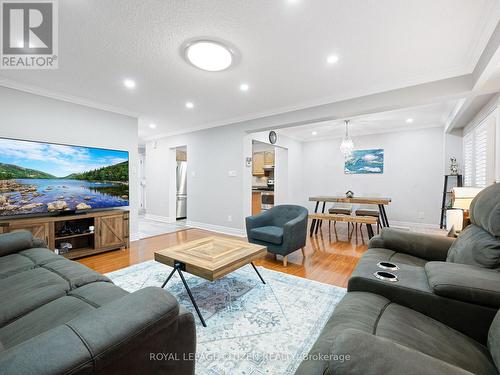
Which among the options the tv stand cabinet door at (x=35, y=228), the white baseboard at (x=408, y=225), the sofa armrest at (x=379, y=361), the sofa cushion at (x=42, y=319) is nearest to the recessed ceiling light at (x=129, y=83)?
the tv stand cabinet door at (x=35, y=228)

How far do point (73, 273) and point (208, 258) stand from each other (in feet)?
3.35

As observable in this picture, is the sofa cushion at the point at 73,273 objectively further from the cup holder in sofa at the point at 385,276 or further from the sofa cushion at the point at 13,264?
the cup holder in sofa at the point at 385,276

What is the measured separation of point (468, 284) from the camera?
43.9 inches

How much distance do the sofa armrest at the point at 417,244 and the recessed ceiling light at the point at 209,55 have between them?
2448 millimetres

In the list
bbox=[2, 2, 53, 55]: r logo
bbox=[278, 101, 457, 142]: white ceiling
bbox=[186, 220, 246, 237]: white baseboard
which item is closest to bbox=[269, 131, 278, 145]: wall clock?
bbox=[278, 101, 457, 142]: white ceiling

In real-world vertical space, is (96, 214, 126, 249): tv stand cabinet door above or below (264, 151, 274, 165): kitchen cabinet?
below

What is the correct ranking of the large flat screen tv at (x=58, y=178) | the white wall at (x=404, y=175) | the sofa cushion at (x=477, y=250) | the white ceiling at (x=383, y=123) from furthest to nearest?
1. the white wall at (x=404, y=175)
2. the white ceiling at (x=383, y=123)
3. the large flat screen tv at (x=58, y=178)
4. the sofa cushion at (x=477, y=250)

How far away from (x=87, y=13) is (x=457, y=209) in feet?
13.6

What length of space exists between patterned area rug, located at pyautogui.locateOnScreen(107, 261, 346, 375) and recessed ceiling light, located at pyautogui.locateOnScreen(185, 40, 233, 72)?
249cm

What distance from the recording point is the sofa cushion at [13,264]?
5.44 feet

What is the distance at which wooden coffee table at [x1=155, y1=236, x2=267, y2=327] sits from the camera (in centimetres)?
187

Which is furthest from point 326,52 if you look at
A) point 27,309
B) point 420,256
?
point 27,309

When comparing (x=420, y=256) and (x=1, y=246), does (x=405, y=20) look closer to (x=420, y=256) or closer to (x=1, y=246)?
(x=420, y=256)

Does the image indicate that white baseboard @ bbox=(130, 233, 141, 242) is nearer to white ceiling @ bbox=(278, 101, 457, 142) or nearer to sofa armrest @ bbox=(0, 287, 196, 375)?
sofa armrest @ bbox=(0, 287, 196, 375)
